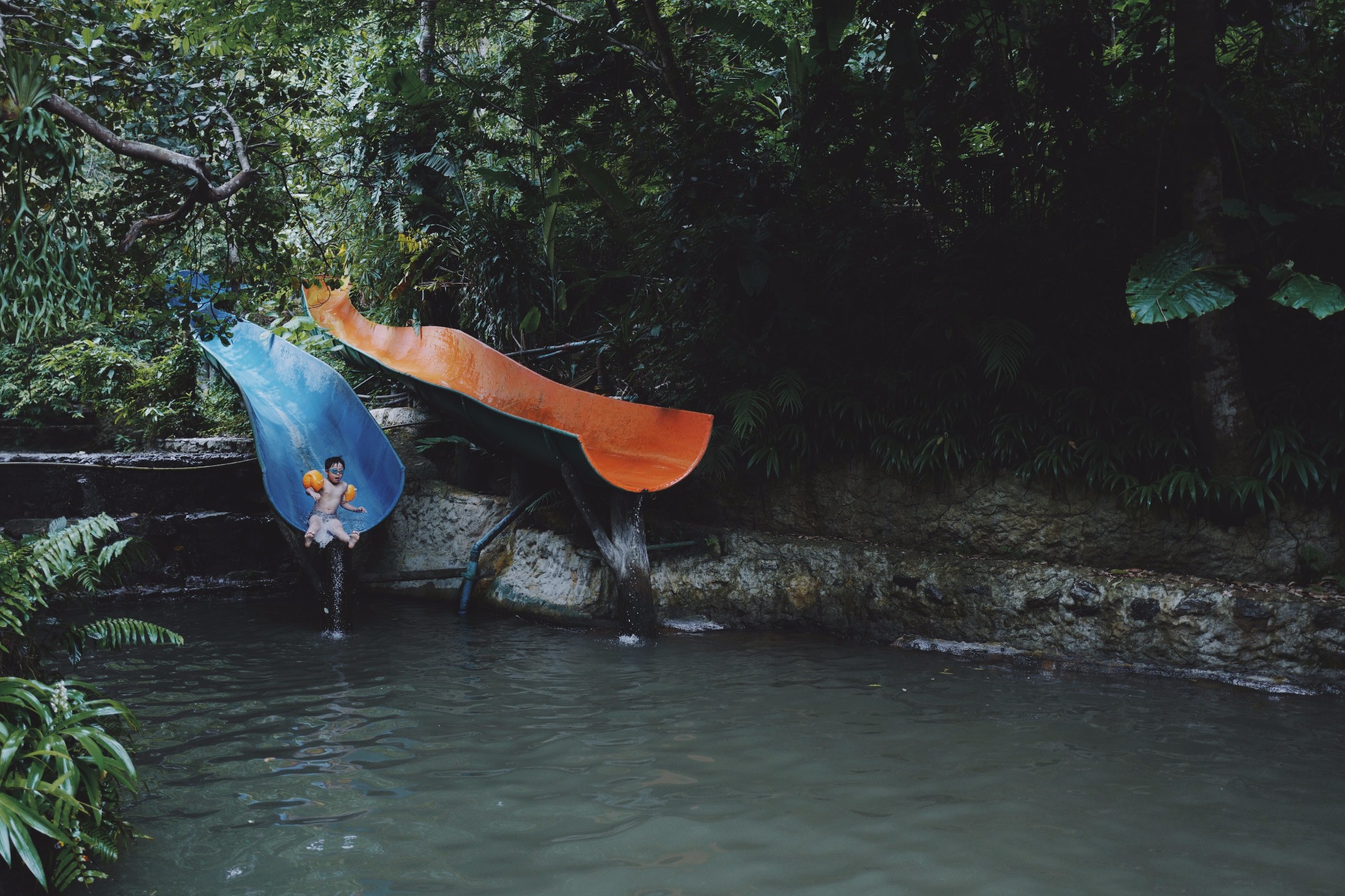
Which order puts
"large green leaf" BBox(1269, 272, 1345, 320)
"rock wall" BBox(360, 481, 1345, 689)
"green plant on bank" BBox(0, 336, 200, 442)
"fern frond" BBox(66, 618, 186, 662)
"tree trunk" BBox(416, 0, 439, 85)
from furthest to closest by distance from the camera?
1. "green plant on bank" BBox(0, 336, 200, 442)
2. "tree trunk" BBox(416, 0, 439, 85)
3. "rock wall" BBox(360, 481, 1345, 689)
4. "large green leaf" BBox(1269, 272, 1345, 320)
5. "fern frond" BBox(66, 618, 186, 662)

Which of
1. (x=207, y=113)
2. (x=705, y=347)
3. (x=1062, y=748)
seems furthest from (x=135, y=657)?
(x=1062, y=748)

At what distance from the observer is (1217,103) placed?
4613 mm

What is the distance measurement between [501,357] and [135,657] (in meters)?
3.65

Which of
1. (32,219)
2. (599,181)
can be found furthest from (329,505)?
(32,219)

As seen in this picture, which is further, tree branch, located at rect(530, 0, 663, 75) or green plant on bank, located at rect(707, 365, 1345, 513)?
tree branch, located at rect(530, 0, 663, 75)

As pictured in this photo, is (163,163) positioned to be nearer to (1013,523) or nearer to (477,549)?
(477,549)

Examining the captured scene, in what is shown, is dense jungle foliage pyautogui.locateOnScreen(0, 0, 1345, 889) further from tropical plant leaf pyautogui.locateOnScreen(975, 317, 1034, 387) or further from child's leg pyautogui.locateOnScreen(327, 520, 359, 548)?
child's leg pyautogui.locateOnScreen(327, 520, 359, 548)

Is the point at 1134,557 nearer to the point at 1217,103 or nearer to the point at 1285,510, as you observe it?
the point at 1285,510

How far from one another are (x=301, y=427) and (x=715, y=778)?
265 inches

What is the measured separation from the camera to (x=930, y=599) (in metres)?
5.47

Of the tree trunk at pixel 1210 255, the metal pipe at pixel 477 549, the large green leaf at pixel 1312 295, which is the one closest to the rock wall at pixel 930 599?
the metal pipe at pixel 477 549

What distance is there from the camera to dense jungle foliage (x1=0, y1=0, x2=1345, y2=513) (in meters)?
3.88

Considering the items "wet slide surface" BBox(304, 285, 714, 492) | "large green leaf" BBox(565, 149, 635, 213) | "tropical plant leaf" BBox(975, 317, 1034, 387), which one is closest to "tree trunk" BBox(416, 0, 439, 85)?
"large green leaf" BBox(565, 149, 635, 213)

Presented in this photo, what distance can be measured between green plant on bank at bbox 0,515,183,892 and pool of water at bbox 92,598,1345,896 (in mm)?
243
